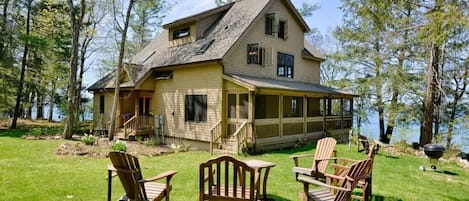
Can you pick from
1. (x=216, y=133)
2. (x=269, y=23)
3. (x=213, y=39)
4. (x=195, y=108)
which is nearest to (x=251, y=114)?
(x=216, y=133)

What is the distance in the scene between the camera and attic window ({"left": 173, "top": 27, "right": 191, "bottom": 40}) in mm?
16848

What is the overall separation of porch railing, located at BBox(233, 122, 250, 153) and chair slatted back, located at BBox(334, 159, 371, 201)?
754 cm

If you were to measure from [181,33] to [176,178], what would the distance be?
37.2 feet

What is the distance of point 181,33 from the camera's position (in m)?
17.2

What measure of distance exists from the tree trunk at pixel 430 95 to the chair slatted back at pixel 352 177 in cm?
1187

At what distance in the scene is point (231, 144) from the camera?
1270 centimetres

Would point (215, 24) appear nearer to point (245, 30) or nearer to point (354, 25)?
point (245, 30)

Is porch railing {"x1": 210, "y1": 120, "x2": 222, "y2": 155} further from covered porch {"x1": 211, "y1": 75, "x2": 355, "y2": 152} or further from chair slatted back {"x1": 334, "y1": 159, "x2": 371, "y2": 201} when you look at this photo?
chair slatted back {"x1": 334, "y1": 159, "x2": 371, "y2": 201}

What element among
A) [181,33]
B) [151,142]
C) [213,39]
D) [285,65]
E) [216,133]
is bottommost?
[151,142]

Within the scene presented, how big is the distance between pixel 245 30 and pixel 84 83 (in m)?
24.3

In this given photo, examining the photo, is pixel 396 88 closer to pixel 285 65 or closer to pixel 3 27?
pixel 285 65

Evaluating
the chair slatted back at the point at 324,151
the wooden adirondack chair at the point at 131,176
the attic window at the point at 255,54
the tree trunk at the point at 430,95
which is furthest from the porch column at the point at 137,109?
the tree trunk at the point at 430,95

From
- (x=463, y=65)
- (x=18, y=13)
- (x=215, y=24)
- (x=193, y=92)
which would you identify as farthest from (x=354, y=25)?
(x=18, y=13)

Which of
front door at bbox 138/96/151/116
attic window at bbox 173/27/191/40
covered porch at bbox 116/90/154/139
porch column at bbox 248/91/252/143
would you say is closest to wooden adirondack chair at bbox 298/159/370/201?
porch column at bbox 248/91/252/143
